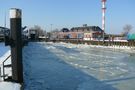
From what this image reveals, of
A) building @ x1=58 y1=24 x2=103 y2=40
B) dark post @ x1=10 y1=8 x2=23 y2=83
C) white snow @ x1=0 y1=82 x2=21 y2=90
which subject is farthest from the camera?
building @ x1=58 y1=24 x2=103 y2=40

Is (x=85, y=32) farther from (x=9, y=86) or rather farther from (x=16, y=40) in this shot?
(x=16, y=40)

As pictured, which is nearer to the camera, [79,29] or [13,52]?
[13,52]

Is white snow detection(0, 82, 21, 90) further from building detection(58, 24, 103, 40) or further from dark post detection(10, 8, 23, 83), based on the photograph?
building detection(58, 24, 103, 40)

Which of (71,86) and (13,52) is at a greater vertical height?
(13,52)

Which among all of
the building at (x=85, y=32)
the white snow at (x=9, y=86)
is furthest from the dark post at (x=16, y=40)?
Result: the building at (x=85, y=32)

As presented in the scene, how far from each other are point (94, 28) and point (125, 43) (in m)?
63.3

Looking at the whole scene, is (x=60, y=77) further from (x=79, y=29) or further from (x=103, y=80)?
(x=79, y=29)

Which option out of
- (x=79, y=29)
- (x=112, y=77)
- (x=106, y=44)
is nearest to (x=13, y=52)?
(x=112, y=77)

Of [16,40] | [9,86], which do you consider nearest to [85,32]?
[9,86]

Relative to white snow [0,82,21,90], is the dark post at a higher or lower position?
higher

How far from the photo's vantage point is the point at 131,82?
17828mm

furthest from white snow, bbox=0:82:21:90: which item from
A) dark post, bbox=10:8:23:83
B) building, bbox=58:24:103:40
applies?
building, bbox=58:24:103:40

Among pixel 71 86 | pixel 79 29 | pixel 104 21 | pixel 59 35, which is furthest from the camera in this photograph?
pixel 59 35

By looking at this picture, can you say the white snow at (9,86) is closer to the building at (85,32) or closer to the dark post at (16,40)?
the dark post at (16,40)
